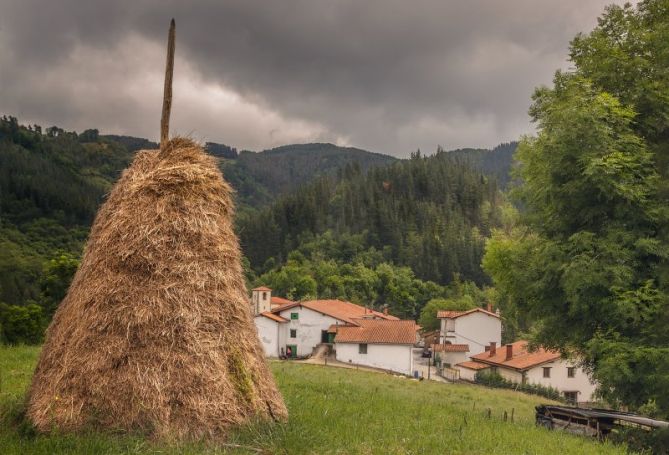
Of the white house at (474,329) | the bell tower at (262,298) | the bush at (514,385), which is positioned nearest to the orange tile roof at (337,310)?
the bell tower at (262,298)

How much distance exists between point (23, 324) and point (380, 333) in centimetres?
3714

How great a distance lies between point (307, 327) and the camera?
216ft

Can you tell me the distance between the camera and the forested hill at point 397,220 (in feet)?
445

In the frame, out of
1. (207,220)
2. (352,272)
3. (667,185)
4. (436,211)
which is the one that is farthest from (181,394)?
(436,211)

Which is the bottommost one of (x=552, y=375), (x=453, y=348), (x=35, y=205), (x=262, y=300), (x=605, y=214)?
(x=552, y=375)

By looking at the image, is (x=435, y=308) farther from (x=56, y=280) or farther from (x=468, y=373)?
(x=56, y=280)

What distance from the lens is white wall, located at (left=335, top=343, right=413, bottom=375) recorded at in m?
54.1

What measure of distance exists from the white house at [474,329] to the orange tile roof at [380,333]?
17461 millimetres

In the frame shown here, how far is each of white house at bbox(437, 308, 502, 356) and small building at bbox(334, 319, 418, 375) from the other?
700 inches

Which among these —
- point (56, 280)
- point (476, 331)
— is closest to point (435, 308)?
point (476, 331)

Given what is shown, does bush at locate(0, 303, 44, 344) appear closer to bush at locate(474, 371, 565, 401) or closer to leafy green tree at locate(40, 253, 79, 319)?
leafy green tree at locate(40, 253, 79, 319)

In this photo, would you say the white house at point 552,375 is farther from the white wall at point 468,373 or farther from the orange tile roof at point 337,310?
the orange tile roof at point 337,310

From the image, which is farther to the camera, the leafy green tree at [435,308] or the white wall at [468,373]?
the leafy green tree at [435,308]

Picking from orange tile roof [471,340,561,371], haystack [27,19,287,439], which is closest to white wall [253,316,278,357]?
orange tile roof [471,340,561,371]
